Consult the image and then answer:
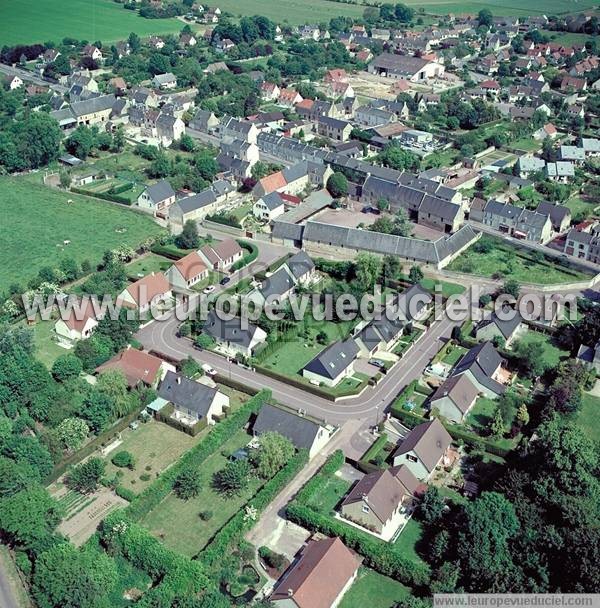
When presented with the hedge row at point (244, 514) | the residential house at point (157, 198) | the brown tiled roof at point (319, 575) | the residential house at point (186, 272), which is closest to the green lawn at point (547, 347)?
the hedge row at point (244, 514)

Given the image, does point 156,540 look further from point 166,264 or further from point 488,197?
point 488,197

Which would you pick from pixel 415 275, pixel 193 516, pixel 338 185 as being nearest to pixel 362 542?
pixel 193 516

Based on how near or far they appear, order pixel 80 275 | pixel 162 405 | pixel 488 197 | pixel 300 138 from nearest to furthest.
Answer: pixel 162 405, pixel 80 275, pixel 488 197, pixel 300 138

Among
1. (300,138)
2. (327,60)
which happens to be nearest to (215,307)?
(300,138)

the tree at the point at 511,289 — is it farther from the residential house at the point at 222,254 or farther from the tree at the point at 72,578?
the tree at the point at 72,578

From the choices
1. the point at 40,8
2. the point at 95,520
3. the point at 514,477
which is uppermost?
the point at 40,8

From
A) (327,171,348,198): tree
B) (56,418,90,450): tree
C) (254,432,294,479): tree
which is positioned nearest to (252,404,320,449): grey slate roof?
(254,432,294,479): tree
